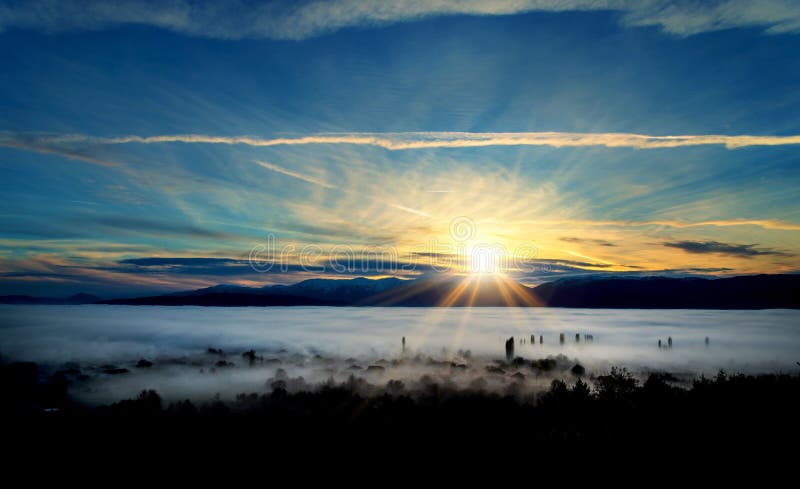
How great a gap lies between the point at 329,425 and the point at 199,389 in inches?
912

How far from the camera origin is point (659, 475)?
14.1 meters

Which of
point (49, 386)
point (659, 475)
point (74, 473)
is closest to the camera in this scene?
point (659, 475)

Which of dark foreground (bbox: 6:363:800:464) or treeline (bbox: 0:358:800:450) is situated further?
treeline (bbox: 0:358:800:450)

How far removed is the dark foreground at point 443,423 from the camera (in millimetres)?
17344

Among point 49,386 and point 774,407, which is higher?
point 774,407

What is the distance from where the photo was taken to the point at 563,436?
1748 cm

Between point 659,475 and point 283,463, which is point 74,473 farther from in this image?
point 659,475

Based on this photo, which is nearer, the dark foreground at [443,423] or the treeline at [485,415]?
the dark foreground at [443,423]

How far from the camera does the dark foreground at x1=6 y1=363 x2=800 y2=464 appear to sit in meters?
17.3

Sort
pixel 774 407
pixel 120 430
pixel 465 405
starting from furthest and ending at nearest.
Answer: pixel 465 405, pixel 120 430, pixel 774 407

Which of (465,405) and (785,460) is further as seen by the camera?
(465,405)

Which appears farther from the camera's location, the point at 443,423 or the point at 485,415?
the point at 485,415

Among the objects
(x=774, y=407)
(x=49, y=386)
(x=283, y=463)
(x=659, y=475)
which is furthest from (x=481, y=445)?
Result: (x=49, y=386)

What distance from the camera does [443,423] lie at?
881 inches
